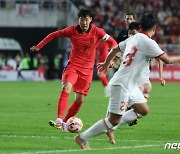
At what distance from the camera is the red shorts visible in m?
13.6

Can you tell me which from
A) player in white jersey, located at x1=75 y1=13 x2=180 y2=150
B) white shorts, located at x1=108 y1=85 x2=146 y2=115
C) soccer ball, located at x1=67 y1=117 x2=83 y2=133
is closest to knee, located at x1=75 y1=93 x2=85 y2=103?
soccer ball, located at x1=67 y1=117 x2=83 y2=133

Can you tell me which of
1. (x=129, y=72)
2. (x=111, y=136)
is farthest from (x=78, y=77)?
(x=129, y=72)

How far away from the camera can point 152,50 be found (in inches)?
388

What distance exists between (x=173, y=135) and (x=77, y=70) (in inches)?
96.9

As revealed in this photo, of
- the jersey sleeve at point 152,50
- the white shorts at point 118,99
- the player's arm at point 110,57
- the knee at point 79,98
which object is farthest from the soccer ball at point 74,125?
the jersey sleeve at point 152,50

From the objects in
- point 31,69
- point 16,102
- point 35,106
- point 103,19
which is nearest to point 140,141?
point 35,106

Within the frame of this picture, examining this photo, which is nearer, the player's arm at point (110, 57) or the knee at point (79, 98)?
the player's arm at point (110, 57)

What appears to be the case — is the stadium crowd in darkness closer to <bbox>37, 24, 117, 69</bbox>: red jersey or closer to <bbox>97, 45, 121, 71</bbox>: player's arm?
<bbox>37, 24, 117, 69</bbox>: red jersey

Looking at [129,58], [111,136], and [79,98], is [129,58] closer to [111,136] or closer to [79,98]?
[111,136]

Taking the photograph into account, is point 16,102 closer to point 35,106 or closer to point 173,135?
point 35,106

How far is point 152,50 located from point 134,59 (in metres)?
0.29

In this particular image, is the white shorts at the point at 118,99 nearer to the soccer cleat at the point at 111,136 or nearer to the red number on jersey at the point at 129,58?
the red number on jersey at the point at 129,58

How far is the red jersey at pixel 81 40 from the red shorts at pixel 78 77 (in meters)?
0.11

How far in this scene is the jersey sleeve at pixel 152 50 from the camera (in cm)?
986
